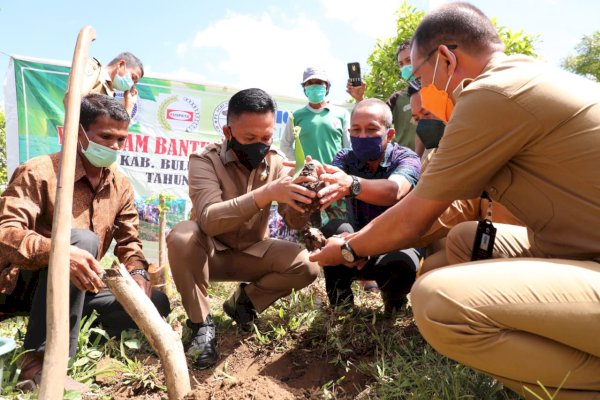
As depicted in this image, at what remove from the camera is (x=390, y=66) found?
25.1 ft

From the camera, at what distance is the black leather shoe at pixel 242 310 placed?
3.31 m

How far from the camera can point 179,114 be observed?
6664 millimetres

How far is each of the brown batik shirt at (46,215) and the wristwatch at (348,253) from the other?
53.0 inches

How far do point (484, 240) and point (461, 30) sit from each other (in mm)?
949

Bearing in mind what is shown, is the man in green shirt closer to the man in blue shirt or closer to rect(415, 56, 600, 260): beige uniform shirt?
the man in blue shirt

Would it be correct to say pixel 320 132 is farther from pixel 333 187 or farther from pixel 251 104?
pixel 333 187

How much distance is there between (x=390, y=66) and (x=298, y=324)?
5.52 meters

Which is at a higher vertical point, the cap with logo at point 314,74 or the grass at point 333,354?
the cap with logo at point 314,74

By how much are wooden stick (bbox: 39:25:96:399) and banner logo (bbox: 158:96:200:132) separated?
186 inches

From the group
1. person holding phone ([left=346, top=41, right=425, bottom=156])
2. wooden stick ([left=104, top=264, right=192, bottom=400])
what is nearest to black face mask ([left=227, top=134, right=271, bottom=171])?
wooden stick ([left=104, top=264, right=192, bottom=400])

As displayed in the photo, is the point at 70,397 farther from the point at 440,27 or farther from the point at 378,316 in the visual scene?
the point at 440,27

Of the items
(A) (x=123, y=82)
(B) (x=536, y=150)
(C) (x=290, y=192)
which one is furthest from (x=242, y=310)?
(A) (x=123, y=82)

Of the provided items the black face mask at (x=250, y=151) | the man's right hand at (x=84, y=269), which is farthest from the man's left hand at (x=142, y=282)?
the black face mask at (x=250, y=151)

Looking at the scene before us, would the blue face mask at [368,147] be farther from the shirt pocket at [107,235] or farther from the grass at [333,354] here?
the shirt pocket at [107,235]
